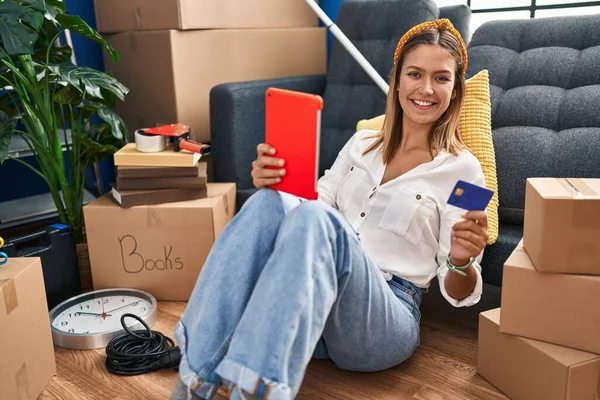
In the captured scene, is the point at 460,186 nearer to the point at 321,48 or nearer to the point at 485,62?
the point at 485,62

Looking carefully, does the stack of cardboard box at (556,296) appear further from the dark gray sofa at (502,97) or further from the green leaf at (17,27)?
the green leaf at (17,27)

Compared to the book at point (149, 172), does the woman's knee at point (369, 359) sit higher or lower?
lower

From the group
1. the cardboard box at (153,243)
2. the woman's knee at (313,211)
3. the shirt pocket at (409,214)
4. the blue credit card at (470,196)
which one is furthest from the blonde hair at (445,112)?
the cardboard box at (153,243)

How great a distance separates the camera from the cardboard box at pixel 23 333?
1.25 metres

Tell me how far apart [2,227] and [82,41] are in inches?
38.3

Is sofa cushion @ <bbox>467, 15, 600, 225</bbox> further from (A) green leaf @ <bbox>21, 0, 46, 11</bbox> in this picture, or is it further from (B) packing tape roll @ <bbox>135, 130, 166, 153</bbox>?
(A) green leaf @ <bbox>21, 0, 46, 11</bbox>

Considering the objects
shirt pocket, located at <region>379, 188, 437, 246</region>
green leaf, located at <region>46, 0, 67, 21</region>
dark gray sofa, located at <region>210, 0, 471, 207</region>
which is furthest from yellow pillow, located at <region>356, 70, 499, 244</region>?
green leaf, located at <region>46, 0, 67, 21</region>

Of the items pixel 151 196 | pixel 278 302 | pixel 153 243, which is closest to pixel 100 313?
pixel 153 243

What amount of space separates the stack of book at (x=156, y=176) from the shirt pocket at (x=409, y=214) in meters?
0.73

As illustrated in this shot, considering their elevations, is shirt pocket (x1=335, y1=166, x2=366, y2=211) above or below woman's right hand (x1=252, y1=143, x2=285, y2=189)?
below

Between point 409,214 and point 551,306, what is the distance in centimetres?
37

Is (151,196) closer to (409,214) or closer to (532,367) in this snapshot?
(409,214)

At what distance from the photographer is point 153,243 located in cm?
188

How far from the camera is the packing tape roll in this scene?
1899mm
